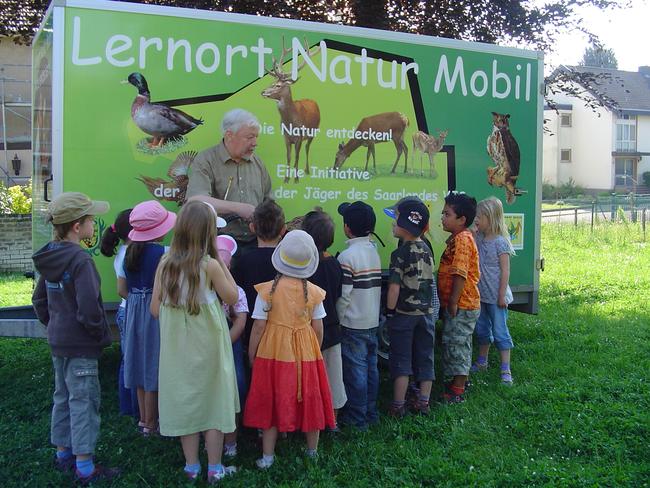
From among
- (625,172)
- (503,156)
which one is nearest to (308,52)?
(503,156)

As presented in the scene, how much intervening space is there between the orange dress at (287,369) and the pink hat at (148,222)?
763 mm

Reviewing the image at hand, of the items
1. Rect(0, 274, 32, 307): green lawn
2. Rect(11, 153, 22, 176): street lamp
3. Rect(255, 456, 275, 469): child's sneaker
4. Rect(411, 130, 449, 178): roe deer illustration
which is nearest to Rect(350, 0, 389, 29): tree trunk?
Rect(411, 130, 449, 178): roe deer illustration

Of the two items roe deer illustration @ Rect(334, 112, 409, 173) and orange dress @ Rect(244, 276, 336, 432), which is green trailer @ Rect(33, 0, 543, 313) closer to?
roe deer illustration @ Rect(334, 112, 409, 173)

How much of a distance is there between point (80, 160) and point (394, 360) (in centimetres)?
261

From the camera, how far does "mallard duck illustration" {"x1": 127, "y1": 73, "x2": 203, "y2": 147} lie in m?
4.36

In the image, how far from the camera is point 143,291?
13.0 feet

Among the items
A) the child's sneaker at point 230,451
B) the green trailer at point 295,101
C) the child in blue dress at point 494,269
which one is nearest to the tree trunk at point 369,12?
the green trailer at point 295,101

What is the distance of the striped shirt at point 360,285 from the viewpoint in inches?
166

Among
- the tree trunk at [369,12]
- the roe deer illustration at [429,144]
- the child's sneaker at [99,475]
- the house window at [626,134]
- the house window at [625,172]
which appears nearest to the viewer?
the child's sneaker at [99,475]

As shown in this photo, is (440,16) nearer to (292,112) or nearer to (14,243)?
(292,112)

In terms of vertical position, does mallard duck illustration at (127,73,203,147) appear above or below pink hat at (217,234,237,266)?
above

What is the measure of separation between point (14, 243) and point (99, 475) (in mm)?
10227

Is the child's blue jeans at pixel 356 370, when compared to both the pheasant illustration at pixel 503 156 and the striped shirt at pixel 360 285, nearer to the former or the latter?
the striped shirt at pixel 360 285

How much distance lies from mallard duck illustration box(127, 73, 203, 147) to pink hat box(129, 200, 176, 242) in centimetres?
74
